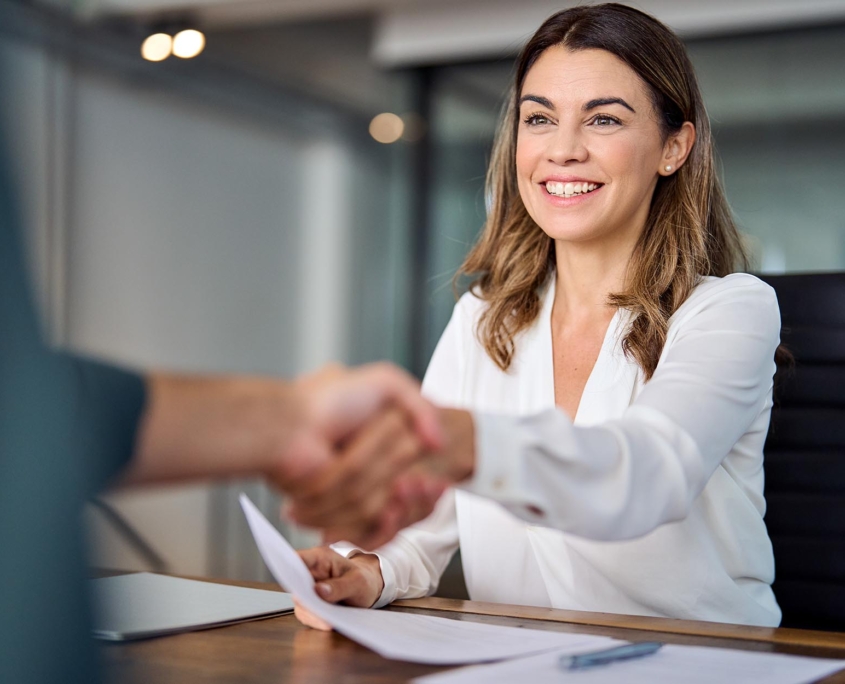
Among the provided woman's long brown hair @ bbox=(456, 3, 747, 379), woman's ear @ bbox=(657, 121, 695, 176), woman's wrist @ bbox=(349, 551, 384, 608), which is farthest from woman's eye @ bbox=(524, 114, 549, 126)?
woman's wrist @ bbox=(349, 551, 384, 608)

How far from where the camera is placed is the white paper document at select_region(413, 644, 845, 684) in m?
0.82

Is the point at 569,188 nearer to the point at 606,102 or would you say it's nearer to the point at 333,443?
the point at 606,102

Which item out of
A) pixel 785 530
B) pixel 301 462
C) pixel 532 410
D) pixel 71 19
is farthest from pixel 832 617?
pixel 71 19

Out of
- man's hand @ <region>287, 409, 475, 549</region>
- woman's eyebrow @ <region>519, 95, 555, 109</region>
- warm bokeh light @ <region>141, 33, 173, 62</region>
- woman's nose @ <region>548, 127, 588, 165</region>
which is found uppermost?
warm bokeh light @ <region>141, 33, 173, 62</region>

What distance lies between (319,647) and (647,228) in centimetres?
105

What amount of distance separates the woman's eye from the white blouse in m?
0.31

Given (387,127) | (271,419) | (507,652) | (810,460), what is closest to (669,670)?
(507,652)

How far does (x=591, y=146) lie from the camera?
66.8 inches

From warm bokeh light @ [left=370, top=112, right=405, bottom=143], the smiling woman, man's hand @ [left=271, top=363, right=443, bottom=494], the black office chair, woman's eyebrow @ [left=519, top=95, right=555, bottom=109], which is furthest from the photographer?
warm bokeh light @ [left=370, top=112, right=405, bottom=143]

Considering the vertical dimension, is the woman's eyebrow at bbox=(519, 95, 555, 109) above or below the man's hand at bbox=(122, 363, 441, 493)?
above

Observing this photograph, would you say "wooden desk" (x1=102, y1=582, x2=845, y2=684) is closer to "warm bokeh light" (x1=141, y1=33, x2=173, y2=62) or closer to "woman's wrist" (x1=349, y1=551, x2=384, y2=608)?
"woman's wrist" (x1=349, y1=551, x2=384, y2=608)

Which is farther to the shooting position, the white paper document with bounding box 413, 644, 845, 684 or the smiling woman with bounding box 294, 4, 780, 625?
the smiling woman with bounding box 294, 4, 780, 625

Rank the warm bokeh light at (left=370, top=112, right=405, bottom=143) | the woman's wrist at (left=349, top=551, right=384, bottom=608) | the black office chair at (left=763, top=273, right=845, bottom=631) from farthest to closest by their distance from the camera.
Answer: the warm bokeh light at (left=370, top=112, right=405, bottom=143)
the black office chair at (left=763, top=273, right=845, bottom=631)
the woman's wrist at (left=349, top=551, right=384, bottom=608)

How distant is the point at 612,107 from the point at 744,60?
10.8 ft
